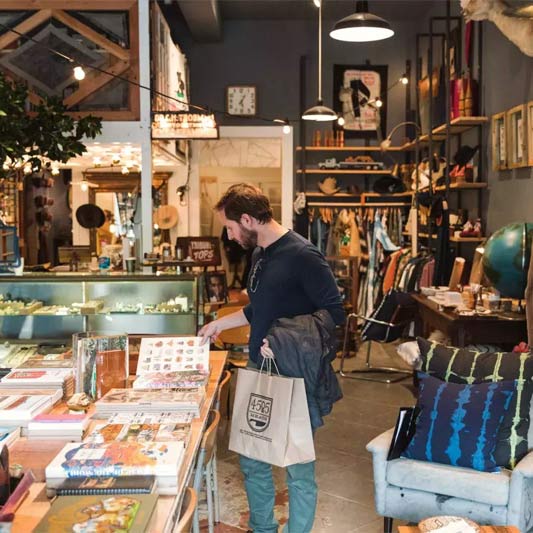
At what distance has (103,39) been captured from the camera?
Result: 262 inches

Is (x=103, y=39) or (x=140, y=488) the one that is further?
(x=103, y=39)

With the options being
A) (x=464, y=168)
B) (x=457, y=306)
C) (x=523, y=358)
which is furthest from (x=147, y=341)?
(x=464, y=168)

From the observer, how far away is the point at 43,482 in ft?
6.64

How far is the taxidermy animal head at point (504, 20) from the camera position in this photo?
523 centimetres

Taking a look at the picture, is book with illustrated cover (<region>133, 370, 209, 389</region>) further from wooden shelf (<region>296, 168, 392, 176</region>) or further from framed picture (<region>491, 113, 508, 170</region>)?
wooden shelf (<region>296, 168, 392, 176</region>)

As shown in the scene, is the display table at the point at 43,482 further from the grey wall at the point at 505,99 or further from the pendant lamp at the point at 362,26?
the grey wall at the point at 505,99

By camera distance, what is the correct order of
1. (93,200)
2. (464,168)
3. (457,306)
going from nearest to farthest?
1. (457,306)
2. (464,168)
3. (93,200)

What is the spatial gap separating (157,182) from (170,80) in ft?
8.63

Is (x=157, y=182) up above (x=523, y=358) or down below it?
above

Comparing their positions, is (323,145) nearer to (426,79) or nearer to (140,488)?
(426,79)

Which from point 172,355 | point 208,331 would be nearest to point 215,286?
point 208,331

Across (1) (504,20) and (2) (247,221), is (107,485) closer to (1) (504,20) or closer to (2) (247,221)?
(2) (247,221)

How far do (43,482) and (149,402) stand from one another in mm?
656

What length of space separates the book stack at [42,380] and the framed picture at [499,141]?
15.6 ft
